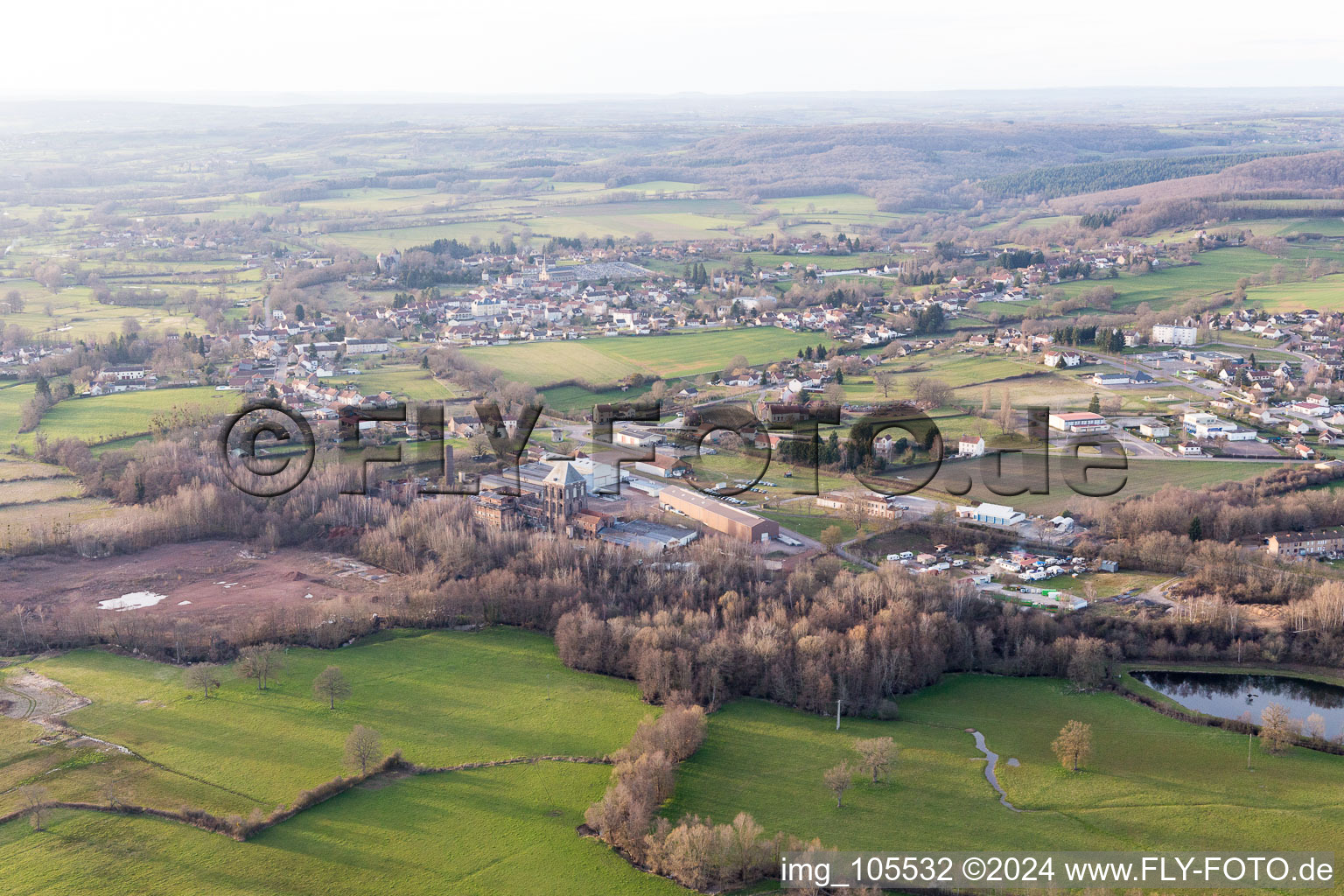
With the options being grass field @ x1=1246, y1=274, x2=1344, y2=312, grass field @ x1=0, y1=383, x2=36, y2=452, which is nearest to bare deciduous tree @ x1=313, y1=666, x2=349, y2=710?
grass field @ x1=0, y1=383, x2=36, y2=452

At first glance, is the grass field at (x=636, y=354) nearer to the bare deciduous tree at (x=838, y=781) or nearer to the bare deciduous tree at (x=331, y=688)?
the bare deciduous tree at (x=331, y=688)

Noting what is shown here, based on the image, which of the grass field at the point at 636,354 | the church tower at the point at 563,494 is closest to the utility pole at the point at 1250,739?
the church tower at the point at 563,494

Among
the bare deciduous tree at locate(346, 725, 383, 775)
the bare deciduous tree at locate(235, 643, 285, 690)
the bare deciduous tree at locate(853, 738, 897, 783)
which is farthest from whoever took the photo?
the bare deciduous tree at locate(235, 643, 285, 690)

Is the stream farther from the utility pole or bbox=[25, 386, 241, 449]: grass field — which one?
bbox=[25, 386, 241, 449]: grass field

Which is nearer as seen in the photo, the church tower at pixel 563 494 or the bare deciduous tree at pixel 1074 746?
the bare deciduous tree at pixel 1074 746

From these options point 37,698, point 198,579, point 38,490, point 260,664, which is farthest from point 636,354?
point 37,698

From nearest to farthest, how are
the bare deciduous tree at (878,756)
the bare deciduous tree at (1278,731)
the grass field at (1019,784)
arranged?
the grass field at (1019,784)
the bare deciduous tree at (878,756)
the bare deciduous tree at (1278,731)

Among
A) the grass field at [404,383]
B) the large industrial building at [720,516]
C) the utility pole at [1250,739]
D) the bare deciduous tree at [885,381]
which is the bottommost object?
the utility pole at [1250,739]

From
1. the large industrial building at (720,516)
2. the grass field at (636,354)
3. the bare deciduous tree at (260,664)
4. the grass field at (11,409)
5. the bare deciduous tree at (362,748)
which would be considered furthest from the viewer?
the grass field at (636,354)
